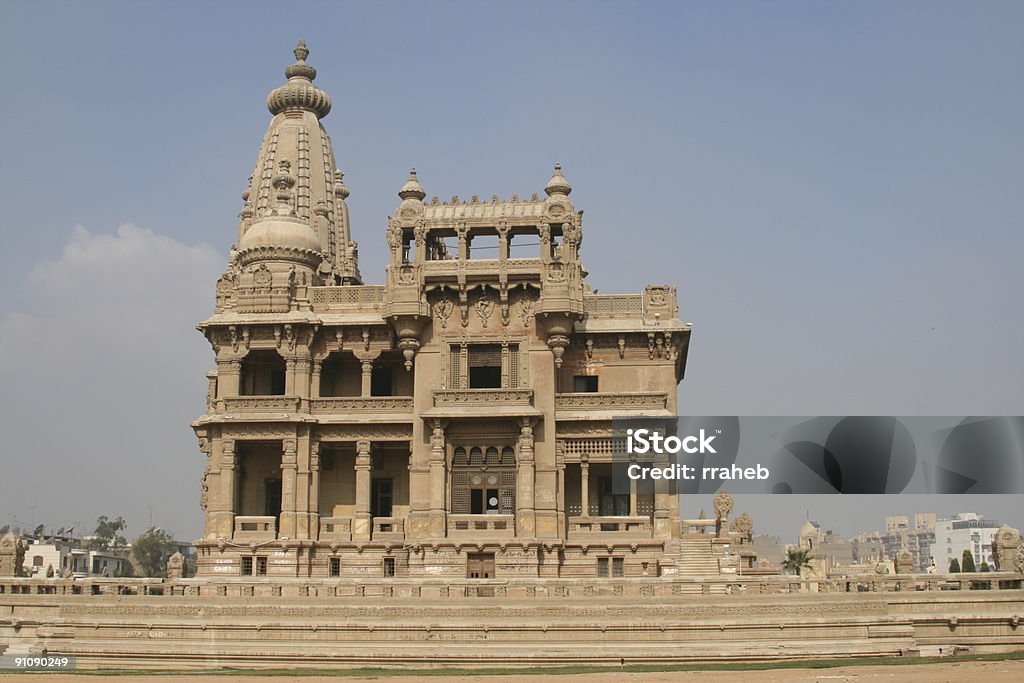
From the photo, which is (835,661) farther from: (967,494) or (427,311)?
(427,311)

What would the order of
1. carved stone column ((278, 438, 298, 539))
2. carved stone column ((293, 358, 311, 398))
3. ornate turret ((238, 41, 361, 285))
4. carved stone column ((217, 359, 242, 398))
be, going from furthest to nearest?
ornate turret ((238, 41, 361, 285)) → carved stone column ((217, 359, 242, 398)) → carved stone column ((293, 358, 311, 398)) → carved stone column ((278, 438, 298, 539))

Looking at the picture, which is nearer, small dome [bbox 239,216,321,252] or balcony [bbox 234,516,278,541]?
balcony [bbox 234,516,278,541]

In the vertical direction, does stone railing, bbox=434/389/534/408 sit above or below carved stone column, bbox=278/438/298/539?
above

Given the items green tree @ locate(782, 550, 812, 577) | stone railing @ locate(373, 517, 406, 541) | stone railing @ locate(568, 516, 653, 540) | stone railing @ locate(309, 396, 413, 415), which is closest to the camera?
stone railing @ locate(568, 516, 653, 540)

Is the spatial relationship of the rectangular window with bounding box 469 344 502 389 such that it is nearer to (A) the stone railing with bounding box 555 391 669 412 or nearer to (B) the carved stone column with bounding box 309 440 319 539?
(A) the stone railing with bounding box 555 391 669 412

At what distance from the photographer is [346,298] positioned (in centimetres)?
5000

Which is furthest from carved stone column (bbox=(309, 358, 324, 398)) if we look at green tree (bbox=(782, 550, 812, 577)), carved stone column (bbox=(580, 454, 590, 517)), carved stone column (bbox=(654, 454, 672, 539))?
green tree (bbox=(782, 550, 812, 577))

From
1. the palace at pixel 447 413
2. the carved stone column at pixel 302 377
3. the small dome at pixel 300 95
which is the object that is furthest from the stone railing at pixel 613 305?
the small dome at pixel 300 95

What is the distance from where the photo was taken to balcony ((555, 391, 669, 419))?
46.6 m

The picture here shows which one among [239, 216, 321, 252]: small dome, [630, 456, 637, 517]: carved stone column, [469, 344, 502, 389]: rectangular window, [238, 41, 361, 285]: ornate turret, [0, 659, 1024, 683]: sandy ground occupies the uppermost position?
[238, 41, 361, 285]: ornate turret

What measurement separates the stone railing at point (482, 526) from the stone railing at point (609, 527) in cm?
251

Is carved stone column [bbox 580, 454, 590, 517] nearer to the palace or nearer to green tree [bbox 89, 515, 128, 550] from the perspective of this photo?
the palace

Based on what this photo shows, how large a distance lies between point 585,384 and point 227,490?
15.2 meters

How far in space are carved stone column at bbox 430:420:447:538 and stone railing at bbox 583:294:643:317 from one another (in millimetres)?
8222
